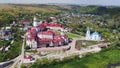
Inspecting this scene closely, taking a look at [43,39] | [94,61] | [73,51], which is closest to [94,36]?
[73,51]

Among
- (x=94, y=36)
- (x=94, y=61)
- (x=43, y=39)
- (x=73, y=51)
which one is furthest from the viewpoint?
(x=94, y=36)

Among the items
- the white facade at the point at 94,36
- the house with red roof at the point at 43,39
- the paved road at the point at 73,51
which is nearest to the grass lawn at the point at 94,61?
the paved road at the point at 73,51

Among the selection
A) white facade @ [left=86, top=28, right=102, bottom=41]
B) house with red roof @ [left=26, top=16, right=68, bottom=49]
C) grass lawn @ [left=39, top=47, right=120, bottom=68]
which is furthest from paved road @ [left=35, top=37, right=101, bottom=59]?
white facade @ [left=86, top=28, right=102, bottom=41]

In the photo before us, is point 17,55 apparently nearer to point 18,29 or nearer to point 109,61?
point 109,61

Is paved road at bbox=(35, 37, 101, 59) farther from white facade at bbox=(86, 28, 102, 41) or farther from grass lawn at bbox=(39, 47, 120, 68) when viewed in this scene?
white facade at bbox=(86, 28, 102, 41)

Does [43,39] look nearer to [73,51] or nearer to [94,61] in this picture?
[73,51]

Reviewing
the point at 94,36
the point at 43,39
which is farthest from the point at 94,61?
the point at 94,36

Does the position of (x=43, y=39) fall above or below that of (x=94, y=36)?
above

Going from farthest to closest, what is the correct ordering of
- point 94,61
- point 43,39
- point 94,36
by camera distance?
1. point 94,36
2. point 43,39
3. point 94,61

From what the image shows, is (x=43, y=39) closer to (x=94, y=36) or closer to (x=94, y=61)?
(x=94, y=61)

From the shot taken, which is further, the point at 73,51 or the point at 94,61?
the point at 73,51

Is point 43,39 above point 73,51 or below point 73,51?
above

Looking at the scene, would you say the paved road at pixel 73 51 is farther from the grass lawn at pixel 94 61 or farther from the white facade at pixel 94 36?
the white facade at pixel 94 36

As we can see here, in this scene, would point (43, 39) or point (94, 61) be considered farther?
point (43, 39)
